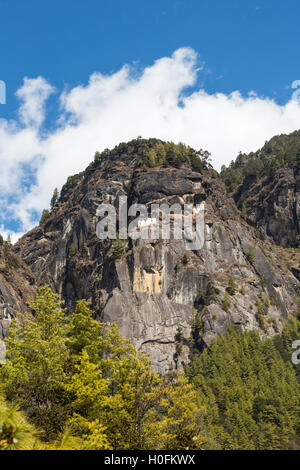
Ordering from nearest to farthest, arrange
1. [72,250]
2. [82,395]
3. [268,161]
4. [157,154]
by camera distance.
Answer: [82,395] → [72,250] → [157,154] → [268,161]

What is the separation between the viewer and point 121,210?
11631 centimetres

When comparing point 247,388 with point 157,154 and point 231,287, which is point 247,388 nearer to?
point 231,287

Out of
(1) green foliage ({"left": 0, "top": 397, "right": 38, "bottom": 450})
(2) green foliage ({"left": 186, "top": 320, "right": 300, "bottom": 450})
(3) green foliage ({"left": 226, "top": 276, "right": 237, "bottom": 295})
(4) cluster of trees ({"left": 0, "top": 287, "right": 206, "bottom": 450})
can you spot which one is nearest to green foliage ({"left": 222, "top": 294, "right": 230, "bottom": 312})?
(3) green foliage ({"left": 226, "top": 276, "right": 237, "bottom": 295})

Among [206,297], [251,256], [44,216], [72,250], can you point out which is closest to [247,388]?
[206,297]

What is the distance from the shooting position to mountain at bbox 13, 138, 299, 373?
8800 centimetres

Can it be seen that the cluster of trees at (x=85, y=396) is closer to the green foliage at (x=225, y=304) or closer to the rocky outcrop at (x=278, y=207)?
the green foliage at (x=225, y=304)

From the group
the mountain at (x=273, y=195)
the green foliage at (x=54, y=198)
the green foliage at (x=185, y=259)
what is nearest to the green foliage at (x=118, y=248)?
the green foliage at (x=185, y=259)

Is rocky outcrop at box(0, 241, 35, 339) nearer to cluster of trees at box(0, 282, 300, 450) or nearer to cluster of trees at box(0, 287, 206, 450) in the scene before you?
cluster of trees at box(0, 282, 300, 450)

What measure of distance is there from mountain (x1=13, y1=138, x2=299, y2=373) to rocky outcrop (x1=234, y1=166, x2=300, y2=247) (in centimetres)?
667

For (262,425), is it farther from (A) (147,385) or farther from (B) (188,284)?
(A) (147,385)

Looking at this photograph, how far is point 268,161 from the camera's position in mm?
168375

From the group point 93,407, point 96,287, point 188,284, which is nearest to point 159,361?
point 188,284

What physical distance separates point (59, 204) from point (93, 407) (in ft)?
451

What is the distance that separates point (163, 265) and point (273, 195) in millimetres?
71826
